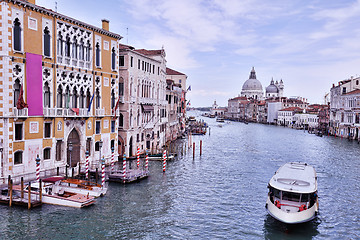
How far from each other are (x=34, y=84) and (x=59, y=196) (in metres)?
6.46

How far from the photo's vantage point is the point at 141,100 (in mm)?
30203

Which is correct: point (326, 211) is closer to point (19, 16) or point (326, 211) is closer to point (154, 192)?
point (154, 192)

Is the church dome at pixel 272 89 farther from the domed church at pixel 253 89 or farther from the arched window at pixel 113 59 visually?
the arched window at pixel 113 59

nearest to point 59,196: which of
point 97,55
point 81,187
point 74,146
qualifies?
point 81,187

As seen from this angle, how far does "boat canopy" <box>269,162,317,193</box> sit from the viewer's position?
15164 mm

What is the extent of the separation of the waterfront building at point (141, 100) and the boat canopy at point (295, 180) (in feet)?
45.7

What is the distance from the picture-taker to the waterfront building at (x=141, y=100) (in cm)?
2794

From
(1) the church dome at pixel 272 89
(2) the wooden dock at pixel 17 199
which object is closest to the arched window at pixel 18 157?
(2) the wooden dock at pixel 17 199

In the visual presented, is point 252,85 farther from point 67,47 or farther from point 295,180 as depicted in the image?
point 295,180

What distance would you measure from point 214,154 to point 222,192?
1666 centimetres

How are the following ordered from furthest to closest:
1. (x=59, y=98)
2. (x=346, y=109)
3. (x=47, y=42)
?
1. (x=346, y=109)
2. (x=59, y=98)
3. (x=47, y=42)

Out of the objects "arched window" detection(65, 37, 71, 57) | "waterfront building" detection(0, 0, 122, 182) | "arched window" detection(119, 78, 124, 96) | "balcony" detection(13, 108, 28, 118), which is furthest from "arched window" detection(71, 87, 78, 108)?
"arched window" detection(119, 78, 124, 96)

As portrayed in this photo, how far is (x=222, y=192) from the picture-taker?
2030 cm

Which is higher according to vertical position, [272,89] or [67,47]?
[272,89]
